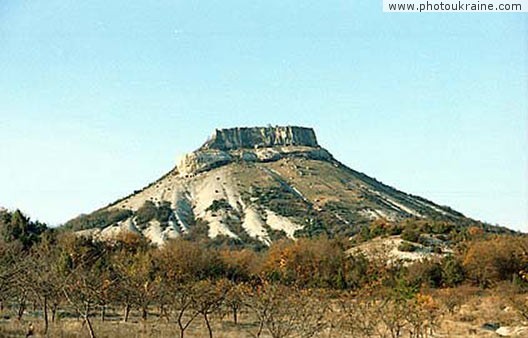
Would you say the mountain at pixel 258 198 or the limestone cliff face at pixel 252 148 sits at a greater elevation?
the limestone cliff face at pixel 252 148

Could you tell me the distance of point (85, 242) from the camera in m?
55.3

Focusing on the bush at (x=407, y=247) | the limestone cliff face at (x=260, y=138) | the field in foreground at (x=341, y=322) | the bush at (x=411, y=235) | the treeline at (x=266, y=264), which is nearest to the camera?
the field in foreground at (x=341, y=322)

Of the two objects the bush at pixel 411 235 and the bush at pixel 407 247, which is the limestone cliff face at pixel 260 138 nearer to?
the bush at pixel 411 235

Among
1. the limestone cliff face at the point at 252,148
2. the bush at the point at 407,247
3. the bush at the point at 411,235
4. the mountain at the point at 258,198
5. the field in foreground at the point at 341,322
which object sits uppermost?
the limestone cliff face at the point at 252,148

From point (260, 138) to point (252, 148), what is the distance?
4.41 meters

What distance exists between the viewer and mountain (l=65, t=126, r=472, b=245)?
3679 inches

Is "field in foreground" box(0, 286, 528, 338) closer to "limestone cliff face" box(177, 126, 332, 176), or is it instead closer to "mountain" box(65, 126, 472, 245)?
"mountain" box(65, 126, 472, 245)

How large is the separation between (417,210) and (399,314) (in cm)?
8209

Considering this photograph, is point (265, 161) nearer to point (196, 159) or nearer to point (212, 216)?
point (196, 159)

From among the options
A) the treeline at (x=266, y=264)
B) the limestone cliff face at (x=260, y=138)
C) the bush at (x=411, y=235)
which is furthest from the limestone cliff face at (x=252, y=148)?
the bush at (x=411, y=235)

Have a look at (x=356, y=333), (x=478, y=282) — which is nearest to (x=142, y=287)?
(x=356, y=333)

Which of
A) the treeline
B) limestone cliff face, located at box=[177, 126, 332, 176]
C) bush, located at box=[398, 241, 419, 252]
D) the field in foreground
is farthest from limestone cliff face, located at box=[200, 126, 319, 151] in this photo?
the field in foreground

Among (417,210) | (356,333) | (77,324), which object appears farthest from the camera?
(417,210)

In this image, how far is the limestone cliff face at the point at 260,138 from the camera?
420 feet
